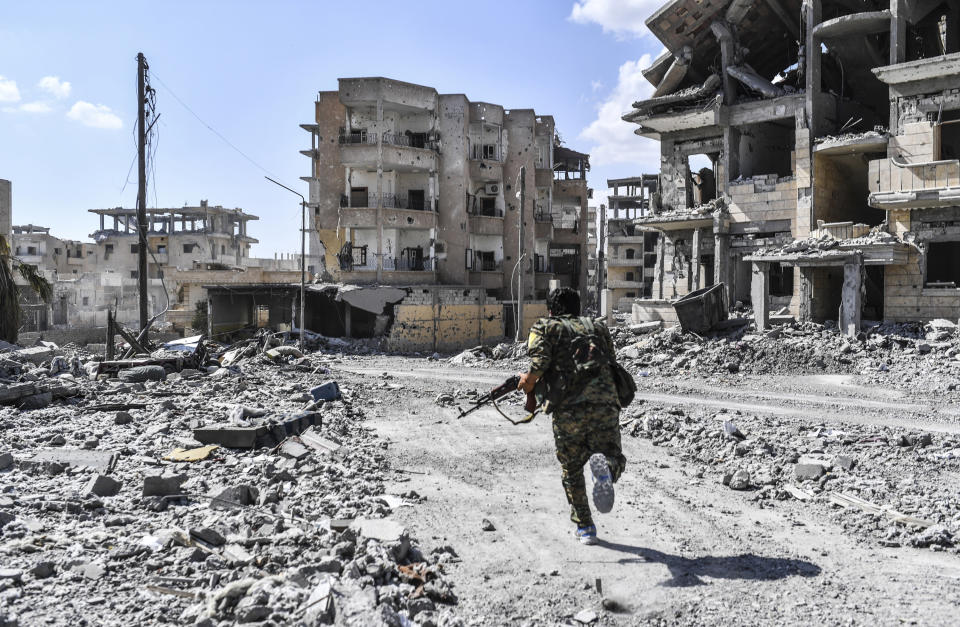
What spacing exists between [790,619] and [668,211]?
25597mm

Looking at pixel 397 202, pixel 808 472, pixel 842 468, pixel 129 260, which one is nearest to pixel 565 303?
pixel 808 472

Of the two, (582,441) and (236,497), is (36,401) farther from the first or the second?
(582,441)

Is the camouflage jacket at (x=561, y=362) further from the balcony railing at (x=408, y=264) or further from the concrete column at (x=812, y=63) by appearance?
the balcony railing at (x=408, y=264)

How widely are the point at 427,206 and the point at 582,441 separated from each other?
3390 centimetres

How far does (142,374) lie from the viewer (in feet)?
47.8

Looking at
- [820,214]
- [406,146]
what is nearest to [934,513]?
[820,214]

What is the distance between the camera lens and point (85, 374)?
15.6m

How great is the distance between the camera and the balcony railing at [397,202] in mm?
37000

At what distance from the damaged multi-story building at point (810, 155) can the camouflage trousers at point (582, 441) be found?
1681 centimetres

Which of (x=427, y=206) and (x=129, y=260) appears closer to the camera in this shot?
(x=427, y=206)

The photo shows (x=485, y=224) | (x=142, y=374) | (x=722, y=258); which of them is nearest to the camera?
(x=142, y=374)

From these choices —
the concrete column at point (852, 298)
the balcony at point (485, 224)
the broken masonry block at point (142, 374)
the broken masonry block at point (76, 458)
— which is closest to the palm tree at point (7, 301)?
the broken masonry block at point (142, 374)

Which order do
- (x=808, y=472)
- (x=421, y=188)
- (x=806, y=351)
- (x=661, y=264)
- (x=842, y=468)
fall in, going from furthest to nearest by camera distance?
1. (x=421, y=188)
2. (x=661, y=264)
3. (x=806, y=351)
4. (x=842, y=468)
5. (x=808, y=472)

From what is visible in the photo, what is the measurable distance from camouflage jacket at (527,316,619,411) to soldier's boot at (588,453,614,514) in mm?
421
